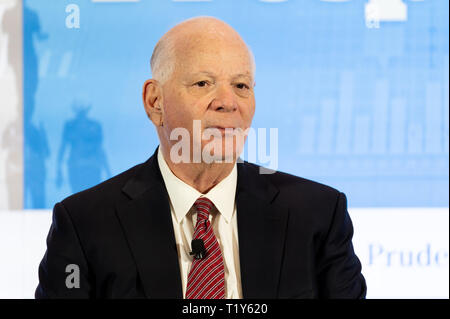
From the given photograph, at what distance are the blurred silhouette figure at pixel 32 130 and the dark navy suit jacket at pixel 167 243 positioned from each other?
768 mm

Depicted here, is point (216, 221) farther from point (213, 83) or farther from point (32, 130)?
point (32, 130)

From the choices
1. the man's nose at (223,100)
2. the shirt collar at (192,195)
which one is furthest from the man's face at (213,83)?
the shirt collar at (192,195)

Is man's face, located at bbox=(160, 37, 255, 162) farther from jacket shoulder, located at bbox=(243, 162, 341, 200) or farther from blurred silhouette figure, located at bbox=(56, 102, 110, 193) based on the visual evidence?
blurred silhouette figure, located at bbox=(56, 102, 110, 193)

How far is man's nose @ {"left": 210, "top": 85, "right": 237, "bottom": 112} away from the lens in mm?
1449

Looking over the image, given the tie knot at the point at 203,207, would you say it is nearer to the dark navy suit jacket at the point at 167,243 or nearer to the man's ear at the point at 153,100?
the dark navy suit jacket at the point at 167,243

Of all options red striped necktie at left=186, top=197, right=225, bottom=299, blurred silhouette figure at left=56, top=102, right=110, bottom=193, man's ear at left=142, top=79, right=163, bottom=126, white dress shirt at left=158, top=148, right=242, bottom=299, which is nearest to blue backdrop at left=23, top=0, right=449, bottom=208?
blurred silhouette figure at left=56, top=102, right=110, bottom=193

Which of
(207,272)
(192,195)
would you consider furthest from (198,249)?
(192,195)

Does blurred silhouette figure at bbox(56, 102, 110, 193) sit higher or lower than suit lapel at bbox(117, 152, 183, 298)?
higher

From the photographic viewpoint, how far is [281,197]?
1571mm

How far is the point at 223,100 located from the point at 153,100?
9.5 inches

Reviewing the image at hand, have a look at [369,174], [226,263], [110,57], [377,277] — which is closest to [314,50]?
[369,174]

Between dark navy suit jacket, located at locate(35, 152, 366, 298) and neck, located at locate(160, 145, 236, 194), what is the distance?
5 cm

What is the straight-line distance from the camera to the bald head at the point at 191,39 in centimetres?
146
